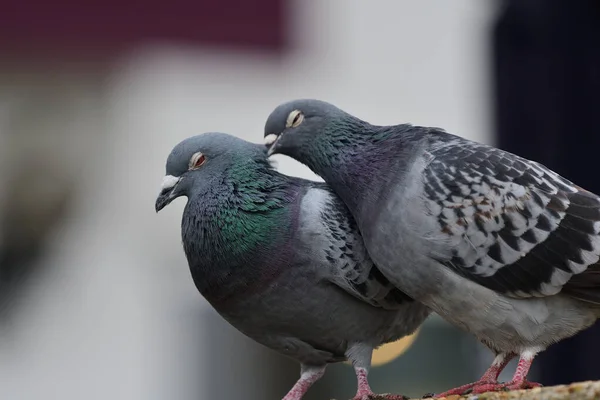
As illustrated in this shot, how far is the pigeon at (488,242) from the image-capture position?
4.65 metres

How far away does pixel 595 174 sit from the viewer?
813 centimetres

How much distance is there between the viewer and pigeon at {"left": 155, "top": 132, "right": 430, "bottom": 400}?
4973mm

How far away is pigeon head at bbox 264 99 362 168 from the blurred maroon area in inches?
359

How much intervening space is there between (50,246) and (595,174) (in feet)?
21.6

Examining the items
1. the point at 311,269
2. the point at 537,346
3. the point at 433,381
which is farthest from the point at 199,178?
the point at 433,381

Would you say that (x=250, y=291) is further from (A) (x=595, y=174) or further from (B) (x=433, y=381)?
(B) (x=433, y=381)

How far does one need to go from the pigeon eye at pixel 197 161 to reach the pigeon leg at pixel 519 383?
1628 mm

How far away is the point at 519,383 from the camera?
14.8 ft

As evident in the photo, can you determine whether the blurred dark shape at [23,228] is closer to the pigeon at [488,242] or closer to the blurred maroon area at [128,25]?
the blurred maroon area at [128,25]

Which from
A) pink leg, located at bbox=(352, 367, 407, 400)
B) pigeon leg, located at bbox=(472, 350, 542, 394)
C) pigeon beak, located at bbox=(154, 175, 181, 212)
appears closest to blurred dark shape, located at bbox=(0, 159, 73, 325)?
pigeon beak, located at bbox=(154, 175, 181, 212)

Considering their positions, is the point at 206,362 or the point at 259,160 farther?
the point at 206,362

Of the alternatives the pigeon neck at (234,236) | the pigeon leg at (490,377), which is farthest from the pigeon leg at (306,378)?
the pigeon leg at (490,377)

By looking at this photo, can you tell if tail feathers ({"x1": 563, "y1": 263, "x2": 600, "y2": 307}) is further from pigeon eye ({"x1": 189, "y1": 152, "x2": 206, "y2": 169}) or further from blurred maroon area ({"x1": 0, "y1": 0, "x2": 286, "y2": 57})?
blurred maroon area ({"x1": 0, "y1": 0, "x2": 286, "y2": 57})

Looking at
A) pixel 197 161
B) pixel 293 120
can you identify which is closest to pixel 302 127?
pixel 293 120
